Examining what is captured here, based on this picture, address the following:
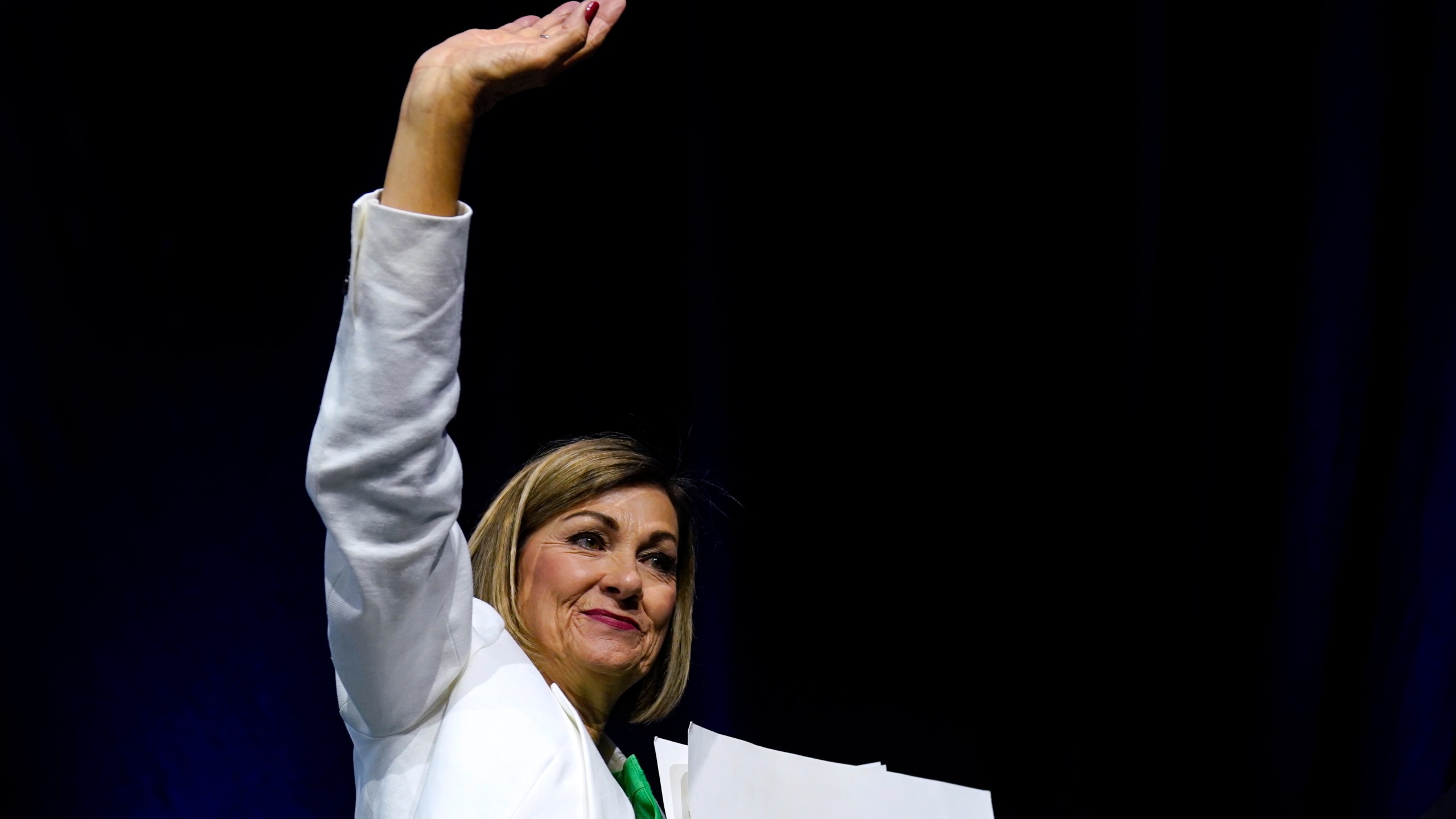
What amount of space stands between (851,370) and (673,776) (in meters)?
0.79

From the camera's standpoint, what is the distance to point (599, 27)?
733 mm

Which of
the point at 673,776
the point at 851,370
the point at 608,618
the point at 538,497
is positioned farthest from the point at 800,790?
the point at 851,370

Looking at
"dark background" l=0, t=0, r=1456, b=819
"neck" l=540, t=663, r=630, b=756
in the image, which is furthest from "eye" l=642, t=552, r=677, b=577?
"dark background" l=0, t=0, r=1456, b=819

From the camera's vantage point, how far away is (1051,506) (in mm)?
1501

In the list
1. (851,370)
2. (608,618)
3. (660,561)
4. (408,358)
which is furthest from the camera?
(851,370)

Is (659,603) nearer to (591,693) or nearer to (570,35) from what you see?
(591,693)

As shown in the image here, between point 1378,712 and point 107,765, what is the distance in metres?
1.39

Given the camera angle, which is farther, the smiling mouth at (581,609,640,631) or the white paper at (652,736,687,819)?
the smiling mouth at (581,609,640,631)

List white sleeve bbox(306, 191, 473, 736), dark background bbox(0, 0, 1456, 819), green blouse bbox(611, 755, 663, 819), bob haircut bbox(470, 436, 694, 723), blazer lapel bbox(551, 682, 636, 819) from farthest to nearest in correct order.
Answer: dark background bbox(0, 0, 1456, 819) → bob haircut bbox(470, 436, 694, 723) → green blouse bbox(611, 755, 663, 819) → blazer lapel bbox(551, 682, 636, 819) → white sleeve bbox(306, 191, 473, 736)

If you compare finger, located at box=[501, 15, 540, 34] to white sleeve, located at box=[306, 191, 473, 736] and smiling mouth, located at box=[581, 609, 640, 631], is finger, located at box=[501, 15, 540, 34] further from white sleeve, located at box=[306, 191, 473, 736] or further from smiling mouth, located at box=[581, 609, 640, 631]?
smiling mouth, located at box=[581, 609, 640, 631]

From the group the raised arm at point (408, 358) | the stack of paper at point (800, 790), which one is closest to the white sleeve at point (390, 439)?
the raised arm at point (408, 358)

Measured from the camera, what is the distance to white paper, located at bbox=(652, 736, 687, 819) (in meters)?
0.88

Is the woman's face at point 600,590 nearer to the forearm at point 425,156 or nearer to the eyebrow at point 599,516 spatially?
the eyebrow at point 599,516

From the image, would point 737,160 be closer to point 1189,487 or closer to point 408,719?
point 1189,487
